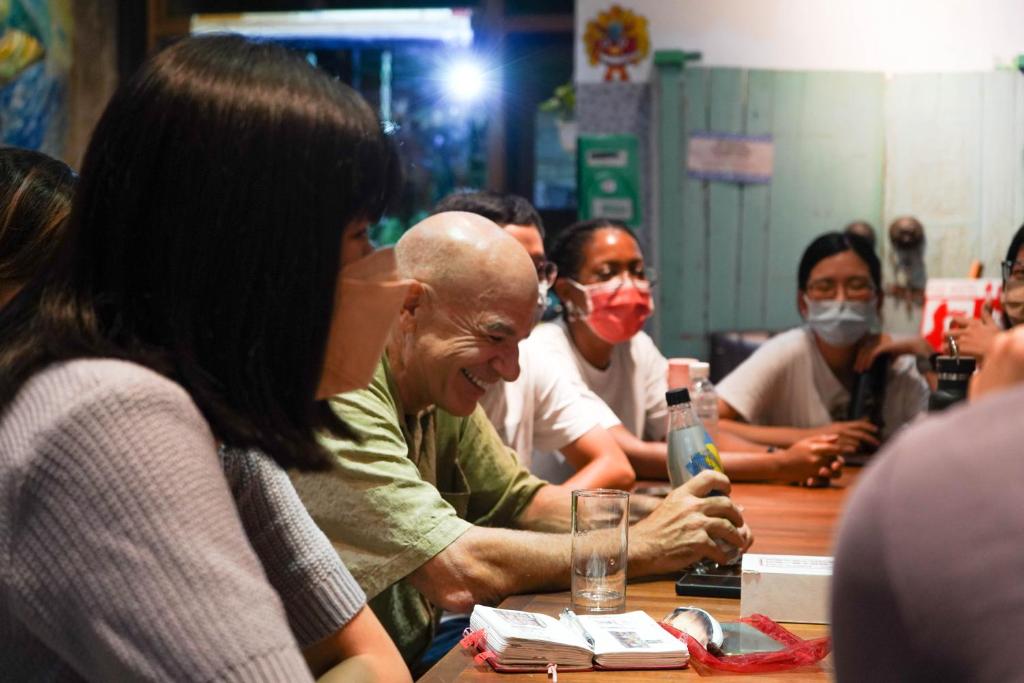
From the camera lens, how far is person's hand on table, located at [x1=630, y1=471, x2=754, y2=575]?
2000mm

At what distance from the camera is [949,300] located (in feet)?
16.5

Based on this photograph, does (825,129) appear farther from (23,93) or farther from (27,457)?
(27,457)

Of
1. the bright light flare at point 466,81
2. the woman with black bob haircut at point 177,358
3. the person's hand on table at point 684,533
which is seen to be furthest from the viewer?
the bright light flare at point 466,81

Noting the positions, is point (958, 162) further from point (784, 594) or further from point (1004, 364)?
point (1004, 364)

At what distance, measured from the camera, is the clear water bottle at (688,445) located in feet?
→ 7.23

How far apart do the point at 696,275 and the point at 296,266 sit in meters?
4.37

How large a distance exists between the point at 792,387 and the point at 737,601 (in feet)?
7.77

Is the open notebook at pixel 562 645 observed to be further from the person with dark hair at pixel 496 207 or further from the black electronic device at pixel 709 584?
the person with dark hair at pixel 496 207

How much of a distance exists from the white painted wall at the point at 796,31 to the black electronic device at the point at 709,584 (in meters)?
3.61

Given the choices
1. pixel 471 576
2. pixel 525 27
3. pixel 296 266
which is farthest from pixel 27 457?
pixel 525 27

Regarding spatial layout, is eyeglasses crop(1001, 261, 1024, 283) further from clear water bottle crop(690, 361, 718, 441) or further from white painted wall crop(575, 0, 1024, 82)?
white painted wall crop(575, 0, 1024, 82)

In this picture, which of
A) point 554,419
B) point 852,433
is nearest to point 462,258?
point 554,419

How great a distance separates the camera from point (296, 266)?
3.36 feet

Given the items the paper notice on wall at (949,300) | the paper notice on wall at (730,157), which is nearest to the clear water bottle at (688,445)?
the paper notice on wall at (949,300)
